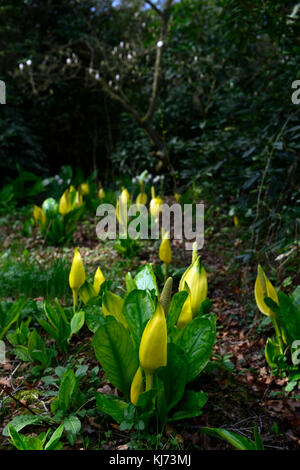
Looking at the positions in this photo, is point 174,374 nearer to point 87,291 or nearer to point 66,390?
point 66,390

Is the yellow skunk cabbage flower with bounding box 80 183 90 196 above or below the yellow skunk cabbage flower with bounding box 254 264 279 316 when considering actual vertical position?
above

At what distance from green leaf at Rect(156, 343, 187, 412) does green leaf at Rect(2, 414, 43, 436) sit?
48 centimetres

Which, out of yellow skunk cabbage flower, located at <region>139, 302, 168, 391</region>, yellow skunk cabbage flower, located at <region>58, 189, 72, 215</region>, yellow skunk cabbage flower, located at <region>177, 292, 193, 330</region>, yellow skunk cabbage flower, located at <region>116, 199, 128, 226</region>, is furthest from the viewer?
yellow skunk cabbage flower, located at <region>58, 189, 72, 215</region>

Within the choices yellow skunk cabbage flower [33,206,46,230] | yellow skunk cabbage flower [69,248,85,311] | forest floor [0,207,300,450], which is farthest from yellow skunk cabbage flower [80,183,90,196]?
yellow skunk cabbage flower [69,248,85,311]

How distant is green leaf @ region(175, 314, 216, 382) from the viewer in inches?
55.1

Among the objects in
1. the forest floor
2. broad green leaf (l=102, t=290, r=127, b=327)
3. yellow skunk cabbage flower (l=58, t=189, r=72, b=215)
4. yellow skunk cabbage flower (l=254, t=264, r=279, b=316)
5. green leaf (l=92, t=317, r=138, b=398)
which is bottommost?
the forest floor

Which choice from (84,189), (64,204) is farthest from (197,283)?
(84,189)

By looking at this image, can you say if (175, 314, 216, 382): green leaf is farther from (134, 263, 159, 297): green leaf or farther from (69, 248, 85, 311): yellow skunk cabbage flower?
(69, 248, 85, 311): yellow skunk cabbage flower

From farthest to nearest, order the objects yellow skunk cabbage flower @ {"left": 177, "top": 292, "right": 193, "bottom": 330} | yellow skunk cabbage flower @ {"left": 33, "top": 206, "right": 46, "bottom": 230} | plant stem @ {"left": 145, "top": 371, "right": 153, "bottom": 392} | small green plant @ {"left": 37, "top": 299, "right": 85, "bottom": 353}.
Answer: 1. yellow skunk cabbage flower @ {"left": 33, "top": 206, "right": 46, "bottom": 230}
2. small green plant @ {"left": 37, "top": 299, "right": 85, "bottom": 353}
3. yellow skunk cabbage flower @ {"left": 177, "top": 292, "right": 193, "bottom": 330}
4. plant stem @ {"left": 145, "top": 371, "right": 153, "bottom": 392}

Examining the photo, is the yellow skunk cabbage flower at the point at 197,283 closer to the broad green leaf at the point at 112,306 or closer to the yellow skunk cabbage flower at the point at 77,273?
the broad green leaf at the point at 112,306

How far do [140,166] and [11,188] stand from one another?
275cm

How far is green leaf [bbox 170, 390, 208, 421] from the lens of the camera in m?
1.32

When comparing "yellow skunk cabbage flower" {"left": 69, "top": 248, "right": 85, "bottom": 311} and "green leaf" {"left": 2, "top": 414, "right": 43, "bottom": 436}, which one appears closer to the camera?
"green leaf" {"left": 2, "top": 414, "right": 43, "bottom": 436}

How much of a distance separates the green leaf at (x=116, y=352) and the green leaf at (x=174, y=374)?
124 millimetres
